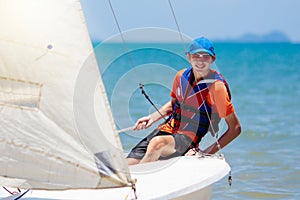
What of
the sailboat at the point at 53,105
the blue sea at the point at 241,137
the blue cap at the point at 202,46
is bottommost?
the blue sea at the point at 241,137

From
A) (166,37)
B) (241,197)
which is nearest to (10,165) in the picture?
(166,37)

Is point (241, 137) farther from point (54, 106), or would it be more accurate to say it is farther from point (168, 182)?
point (54, 106)

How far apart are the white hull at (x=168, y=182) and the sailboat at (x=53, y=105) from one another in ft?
0.91

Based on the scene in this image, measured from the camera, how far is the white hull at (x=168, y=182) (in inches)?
148

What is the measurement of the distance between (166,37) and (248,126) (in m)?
6.36

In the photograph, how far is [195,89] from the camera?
4.88 metres

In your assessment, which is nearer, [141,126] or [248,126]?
[141,126]

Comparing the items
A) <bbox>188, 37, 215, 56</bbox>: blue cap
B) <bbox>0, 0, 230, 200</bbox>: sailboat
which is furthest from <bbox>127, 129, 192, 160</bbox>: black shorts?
<bbox>0, 0, 230, 200</bbox>: sailboat

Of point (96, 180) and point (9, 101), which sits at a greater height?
point (9, 101)

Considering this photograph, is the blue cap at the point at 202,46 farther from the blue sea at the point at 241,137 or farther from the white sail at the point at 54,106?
the white sail at the point at 54,106

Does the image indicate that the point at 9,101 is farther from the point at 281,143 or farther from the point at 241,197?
the point at 281,143

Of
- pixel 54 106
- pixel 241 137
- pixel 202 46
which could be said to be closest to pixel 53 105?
pixel 54 106

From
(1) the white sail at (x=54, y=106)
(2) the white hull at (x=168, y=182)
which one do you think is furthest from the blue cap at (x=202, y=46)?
(1) the white sail at (x=54, y=106)

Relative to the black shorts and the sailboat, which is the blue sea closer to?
the black shorts
